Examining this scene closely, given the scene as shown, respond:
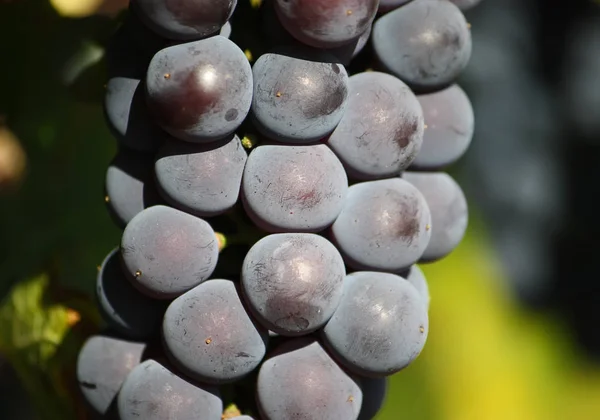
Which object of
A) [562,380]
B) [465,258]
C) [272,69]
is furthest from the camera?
[562,380]

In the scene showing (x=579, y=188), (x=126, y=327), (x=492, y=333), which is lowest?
(x=492, y=333)

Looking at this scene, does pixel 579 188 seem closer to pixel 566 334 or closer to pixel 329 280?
pixel 566 334

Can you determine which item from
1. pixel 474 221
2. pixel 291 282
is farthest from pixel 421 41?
pixel 474 221

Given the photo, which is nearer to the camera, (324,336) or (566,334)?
(324,336)

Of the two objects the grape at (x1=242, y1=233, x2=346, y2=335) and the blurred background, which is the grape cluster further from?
the blurred background

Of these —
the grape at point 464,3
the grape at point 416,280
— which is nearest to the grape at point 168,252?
the grape at point 416,280

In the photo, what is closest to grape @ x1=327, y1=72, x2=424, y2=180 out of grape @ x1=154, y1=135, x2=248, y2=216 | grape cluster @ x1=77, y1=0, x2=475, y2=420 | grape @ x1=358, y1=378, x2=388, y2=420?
grape cluster @ x1=77, y1=0, x2=475, y2=420

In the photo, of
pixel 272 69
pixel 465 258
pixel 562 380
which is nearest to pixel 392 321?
pixel 272 69
